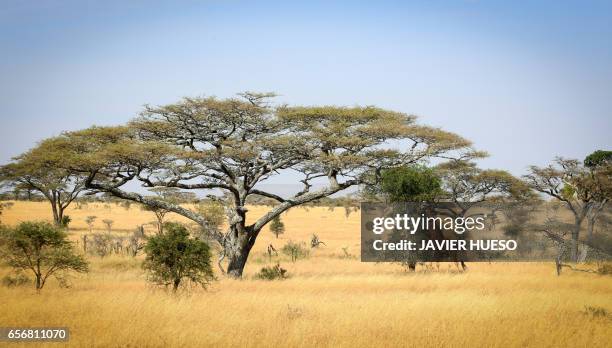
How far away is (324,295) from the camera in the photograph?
16297mm

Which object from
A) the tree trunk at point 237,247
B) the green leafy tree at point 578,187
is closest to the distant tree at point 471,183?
the green leafy tree at point 578,187

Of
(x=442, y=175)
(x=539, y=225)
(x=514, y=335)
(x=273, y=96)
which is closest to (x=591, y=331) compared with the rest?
(x=514, y=335)

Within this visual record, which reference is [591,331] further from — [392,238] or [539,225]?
[539,225]

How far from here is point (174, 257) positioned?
52.1 ft

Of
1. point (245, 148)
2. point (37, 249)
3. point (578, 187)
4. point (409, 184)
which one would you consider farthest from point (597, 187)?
point (37, 249)

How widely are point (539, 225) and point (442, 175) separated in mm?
8722

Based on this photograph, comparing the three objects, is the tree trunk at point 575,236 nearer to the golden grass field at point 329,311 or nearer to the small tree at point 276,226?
the golden grass field at point 329,311

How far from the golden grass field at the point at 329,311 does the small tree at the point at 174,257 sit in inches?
23.2

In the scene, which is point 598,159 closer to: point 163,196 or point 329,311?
point 329,311

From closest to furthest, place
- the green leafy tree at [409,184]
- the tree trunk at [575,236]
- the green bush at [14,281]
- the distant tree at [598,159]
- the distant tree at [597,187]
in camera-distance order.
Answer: the green bush at [14,281] → the green leafy tree at [409,184] → the distant tree at [597,187] → the tree trunk at [575,236] → the distant tree at [598,159]

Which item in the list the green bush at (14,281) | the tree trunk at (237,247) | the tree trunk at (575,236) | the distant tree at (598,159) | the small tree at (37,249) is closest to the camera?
the small tree at (37,249)

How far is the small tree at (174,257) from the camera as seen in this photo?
15766 mm

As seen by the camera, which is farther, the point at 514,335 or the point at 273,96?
the point at 273,96

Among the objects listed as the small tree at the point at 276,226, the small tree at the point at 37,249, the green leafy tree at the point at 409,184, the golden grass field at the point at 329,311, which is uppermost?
the green leafy tree at the point at 409,184
